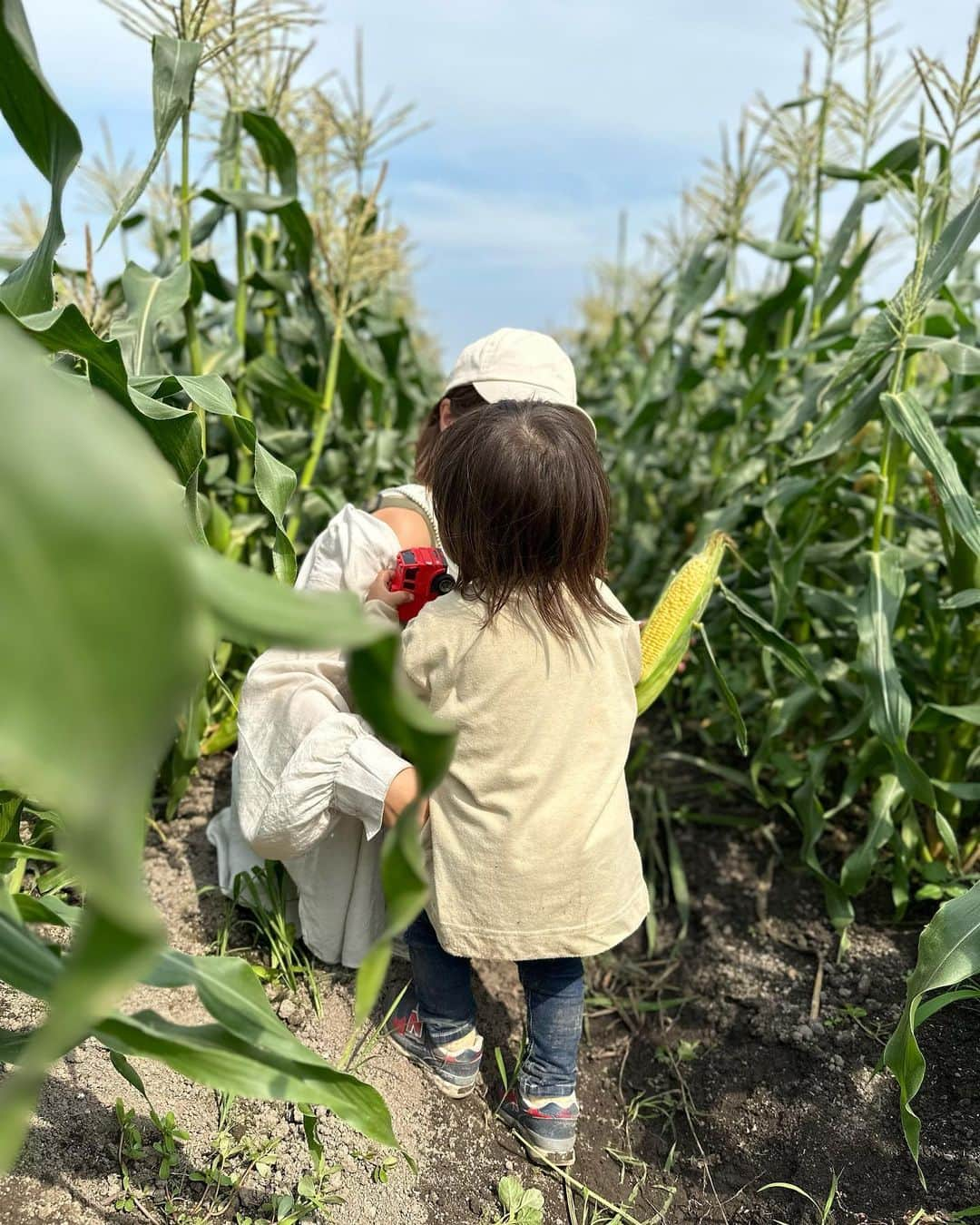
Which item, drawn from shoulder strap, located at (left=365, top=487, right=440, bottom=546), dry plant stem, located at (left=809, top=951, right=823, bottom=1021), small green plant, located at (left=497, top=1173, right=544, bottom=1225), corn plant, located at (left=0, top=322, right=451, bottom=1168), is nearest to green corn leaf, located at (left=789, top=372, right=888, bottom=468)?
shoulder strap, located at (left=365, top=487, right=440, bottom=546)

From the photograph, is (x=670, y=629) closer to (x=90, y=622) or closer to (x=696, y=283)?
(x=90, y=622)

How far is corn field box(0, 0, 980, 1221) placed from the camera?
1.65 ft

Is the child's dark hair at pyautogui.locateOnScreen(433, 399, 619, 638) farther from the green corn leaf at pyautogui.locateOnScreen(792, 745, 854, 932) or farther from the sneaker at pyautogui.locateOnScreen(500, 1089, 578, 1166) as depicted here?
the green corn leaf at pyautogui.locateOnScreen(792, 745, 854, 932)

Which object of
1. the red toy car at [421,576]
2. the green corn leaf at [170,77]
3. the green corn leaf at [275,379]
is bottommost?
the red toy car at [421,576]

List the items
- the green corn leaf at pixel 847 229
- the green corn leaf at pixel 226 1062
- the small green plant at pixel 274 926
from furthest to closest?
1. the green corn leaf at pixel 847 229
2. the small green plant at pixel 274 926
3. the green corn leaf at pixel 226 1062

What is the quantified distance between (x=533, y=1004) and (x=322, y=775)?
Result: 57 centimetres

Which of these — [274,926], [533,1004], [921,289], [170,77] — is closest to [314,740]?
[274,926]

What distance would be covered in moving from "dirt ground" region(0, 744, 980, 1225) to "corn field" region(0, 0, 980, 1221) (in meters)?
0.11

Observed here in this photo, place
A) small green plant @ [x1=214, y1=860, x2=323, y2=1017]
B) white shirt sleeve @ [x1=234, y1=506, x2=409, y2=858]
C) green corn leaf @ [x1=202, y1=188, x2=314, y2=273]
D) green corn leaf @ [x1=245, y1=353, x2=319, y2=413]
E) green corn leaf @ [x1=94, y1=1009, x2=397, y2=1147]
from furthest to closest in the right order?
green corn leaf @ [x1=245, y1=353, x2=319, y2=413] < green corn leaf @ [x1=202, y1=188, x2=314, y2=273] < small green plant @ [x1=214, y1=860, x2=323, y2=1017] < white shirt sleeve @ [x1=234, y1=506, x2=409, y2=858] < green corn leaf @ [x1=94, y1=1009, x2=397, y2=1147]

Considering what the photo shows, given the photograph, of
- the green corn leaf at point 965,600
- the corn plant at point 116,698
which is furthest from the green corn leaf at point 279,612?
the green corn leaf at point 965,600

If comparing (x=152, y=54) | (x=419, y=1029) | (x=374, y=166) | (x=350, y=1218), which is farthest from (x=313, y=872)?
(x=374, y=166)

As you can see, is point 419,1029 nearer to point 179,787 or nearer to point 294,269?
point 179,787

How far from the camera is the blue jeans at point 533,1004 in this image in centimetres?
185

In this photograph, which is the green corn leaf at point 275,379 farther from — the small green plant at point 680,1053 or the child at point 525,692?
the small green plant at point 680,1053
